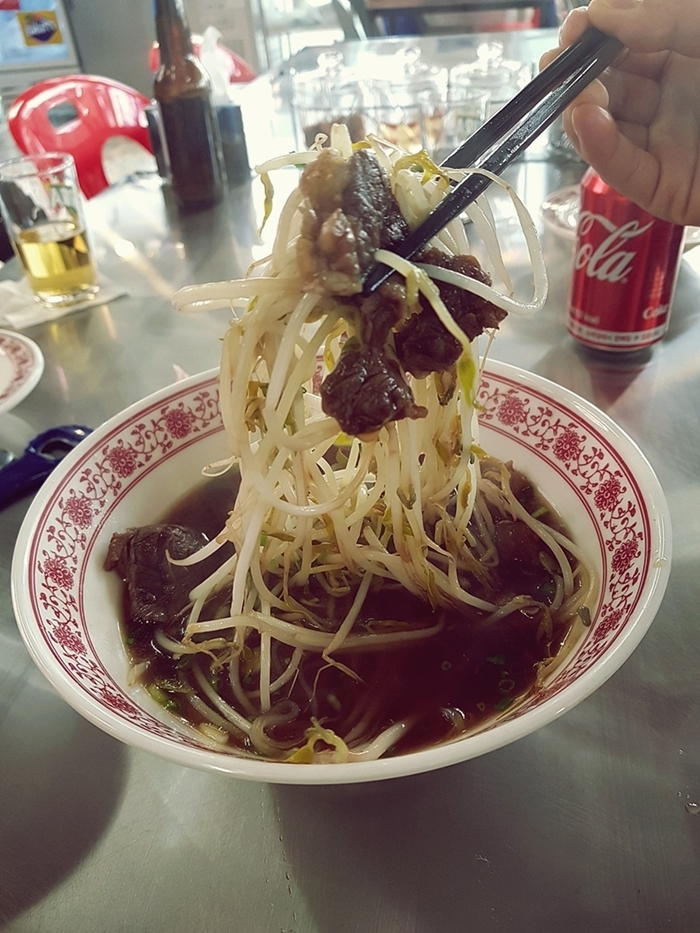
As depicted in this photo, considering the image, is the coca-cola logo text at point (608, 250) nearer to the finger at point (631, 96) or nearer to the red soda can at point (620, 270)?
the red soda can at point (620, 270)

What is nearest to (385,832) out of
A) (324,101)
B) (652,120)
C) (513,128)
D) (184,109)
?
(513,128)

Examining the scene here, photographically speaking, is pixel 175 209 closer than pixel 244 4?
Yes

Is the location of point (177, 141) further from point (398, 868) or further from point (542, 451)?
point (398, 868)

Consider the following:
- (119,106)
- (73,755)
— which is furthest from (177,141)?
(73,755)

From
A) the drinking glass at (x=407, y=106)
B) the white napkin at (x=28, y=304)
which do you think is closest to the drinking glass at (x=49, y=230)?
the white napkin at (x=28, y=304)

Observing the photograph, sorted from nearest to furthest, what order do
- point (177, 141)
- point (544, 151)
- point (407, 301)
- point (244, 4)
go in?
point (407, 301) → point (177, 141) → point (544, 151) → point (244, 4)

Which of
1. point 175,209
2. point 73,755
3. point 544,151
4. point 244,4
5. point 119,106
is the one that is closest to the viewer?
point 73,755
